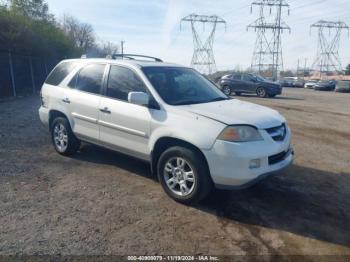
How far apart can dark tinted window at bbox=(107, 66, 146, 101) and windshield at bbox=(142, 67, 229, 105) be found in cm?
19

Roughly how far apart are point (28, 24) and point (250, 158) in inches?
711

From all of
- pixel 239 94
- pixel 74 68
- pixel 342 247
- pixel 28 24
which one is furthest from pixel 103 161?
pixel 239 94

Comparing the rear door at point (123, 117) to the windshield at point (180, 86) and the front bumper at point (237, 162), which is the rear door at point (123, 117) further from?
the front bumper at point (237, 162)

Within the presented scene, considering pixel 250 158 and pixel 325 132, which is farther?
pixel 325 132

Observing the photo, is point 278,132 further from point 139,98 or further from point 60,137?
point 60,137

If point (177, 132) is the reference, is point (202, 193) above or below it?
below

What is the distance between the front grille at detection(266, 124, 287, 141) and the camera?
14.5 ft

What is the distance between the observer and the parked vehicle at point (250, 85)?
73.5ft

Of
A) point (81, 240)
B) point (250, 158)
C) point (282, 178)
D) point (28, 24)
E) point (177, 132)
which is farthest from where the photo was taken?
point (28, 24)

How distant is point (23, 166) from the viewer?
584 centimetres

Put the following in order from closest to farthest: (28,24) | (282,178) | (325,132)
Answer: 1. (282,178)
2. (325,132)
3. (28,24)

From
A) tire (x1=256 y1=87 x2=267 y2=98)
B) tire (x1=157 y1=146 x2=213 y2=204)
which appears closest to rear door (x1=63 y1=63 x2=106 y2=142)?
tire (x1=157 y1=146 x2=213 y2=204)

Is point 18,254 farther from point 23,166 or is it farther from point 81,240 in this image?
point 23,166

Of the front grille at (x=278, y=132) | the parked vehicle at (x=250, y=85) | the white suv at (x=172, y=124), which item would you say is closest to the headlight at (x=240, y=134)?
the white suv at (x=172, y=124)
